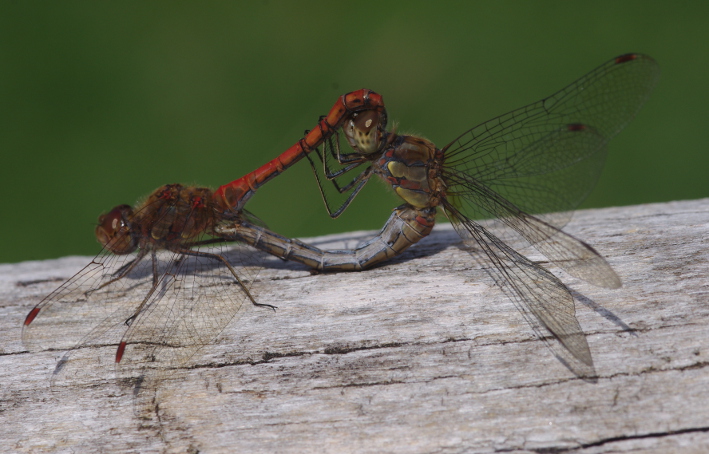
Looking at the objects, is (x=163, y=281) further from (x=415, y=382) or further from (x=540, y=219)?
(x=540, y=219)

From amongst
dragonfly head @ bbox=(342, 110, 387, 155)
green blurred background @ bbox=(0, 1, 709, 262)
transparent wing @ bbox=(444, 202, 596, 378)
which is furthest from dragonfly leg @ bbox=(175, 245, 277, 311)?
green blurred background @ bbox=(0, 1, 709, 262)

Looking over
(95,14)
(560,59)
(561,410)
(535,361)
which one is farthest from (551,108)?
(95,14)

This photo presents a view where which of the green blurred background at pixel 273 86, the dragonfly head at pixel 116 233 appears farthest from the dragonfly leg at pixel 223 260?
the green blurred background at pixel 273 86

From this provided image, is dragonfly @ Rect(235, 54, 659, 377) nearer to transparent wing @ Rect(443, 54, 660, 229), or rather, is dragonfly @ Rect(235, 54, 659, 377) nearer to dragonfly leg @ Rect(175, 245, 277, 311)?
transparent wing @ Rect(443, 54, 660, 229)

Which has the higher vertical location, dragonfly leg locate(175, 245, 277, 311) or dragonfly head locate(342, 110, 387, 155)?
dragonfly head locate(342, 110, 387, 155)

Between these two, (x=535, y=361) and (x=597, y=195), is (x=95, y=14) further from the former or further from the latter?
(x=535, y=361)

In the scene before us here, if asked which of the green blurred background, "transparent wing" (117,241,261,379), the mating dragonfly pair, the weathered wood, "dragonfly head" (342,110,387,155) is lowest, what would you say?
the weathered wood

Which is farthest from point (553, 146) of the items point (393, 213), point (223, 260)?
point (223, 260)

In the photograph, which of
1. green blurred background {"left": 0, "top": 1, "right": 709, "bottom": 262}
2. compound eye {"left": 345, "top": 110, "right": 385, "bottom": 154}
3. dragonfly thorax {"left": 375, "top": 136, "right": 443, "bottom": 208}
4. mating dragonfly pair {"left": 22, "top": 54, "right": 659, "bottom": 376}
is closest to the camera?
mating dragonfly pair {"left": 22, "top": 54, "right": 659, "bottom": 376}
